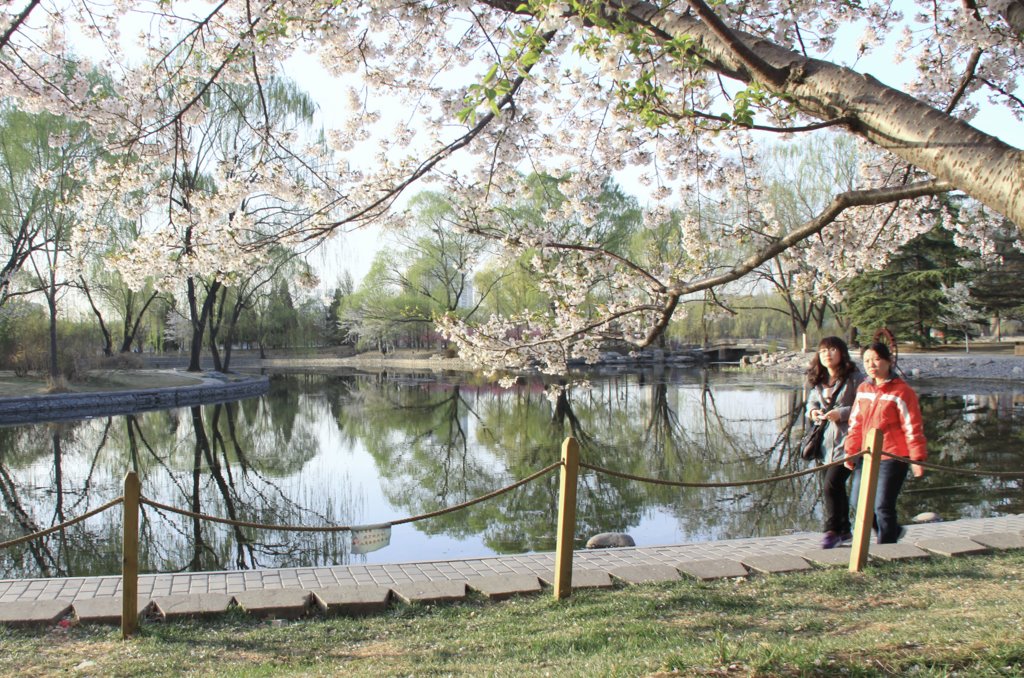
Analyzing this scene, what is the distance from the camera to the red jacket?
18.3 feet

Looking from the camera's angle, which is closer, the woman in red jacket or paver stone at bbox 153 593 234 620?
paver stone at bbox 153 593 234 620

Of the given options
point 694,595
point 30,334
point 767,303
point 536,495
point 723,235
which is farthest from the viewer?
point 767,303

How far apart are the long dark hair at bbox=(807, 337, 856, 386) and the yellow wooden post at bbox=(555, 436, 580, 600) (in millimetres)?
2440

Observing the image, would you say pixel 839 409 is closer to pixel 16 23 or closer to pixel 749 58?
pixel 749 58

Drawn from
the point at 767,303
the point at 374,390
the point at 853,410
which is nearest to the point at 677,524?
the point at 853,410

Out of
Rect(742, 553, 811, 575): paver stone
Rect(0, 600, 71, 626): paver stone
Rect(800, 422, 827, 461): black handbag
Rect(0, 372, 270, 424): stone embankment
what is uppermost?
Rect(800, 422, 827, 461): black handbag

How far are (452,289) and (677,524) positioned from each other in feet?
130

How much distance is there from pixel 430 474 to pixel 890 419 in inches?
322

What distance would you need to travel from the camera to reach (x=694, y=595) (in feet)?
15.8

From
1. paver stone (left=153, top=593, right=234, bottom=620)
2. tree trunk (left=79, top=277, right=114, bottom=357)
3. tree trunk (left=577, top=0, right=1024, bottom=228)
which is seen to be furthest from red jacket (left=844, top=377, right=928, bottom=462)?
tree trunk (left=79, top=277, right=114, bottom=357)

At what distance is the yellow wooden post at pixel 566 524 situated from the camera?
4.85 metres

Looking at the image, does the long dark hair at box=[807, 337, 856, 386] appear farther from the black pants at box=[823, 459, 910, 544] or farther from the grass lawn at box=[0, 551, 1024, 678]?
the grass lawn at box=[0, 551, 1024, 678]

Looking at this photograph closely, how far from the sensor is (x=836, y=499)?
6168 mm

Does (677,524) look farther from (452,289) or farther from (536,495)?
(452,289)
